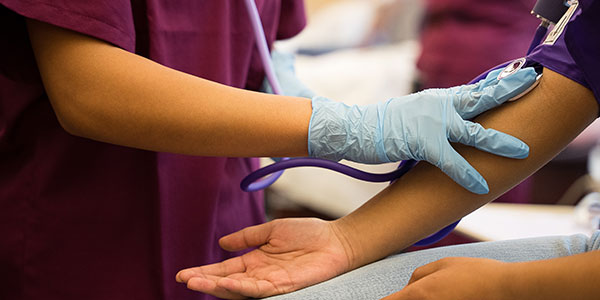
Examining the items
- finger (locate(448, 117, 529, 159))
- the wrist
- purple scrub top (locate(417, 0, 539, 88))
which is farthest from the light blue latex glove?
purple scrub top (locate(417, 0, 539, 88))

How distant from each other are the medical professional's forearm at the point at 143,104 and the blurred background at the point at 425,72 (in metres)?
1.17

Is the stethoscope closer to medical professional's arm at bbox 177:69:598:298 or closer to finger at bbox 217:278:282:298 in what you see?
medical professional's arm at bbox 177:69:598:298

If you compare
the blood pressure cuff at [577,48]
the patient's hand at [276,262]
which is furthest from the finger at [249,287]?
the blood pressure cuff at [577,48]

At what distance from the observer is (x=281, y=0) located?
1247 millimetres

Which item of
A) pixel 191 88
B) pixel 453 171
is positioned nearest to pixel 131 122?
pixel 191 88

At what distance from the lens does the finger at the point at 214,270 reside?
88cm

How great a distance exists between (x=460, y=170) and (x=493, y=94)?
0.46ft

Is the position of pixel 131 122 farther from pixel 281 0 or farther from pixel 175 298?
pixel 281 0

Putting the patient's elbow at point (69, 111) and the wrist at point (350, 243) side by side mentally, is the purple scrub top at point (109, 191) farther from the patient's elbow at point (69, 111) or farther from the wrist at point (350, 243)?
the wrist at point (350, 243)

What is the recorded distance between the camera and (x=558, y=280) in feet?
2.44

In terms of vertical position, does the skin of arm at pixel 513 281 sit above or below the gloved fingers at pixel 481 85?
below

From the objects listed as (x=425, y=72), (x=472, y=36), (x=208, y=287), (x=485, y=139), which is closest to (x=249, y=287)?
(x=208, y=287)

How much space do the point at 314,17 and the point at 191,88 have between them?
4168 millimetres

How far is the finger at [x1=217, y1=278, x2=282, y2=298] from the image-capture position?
0.88 metres
